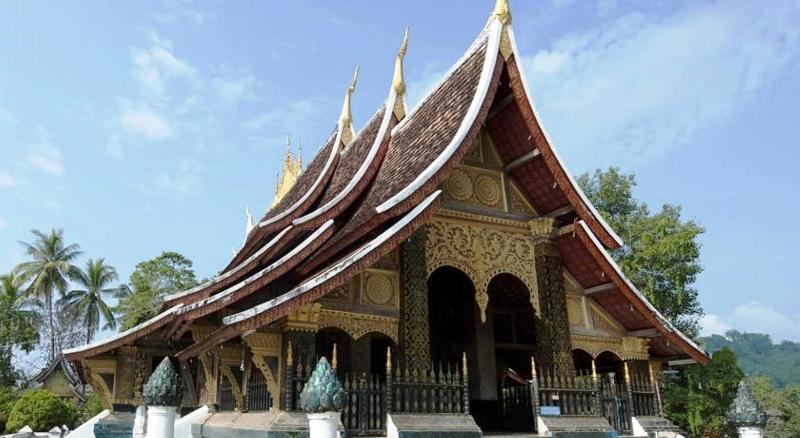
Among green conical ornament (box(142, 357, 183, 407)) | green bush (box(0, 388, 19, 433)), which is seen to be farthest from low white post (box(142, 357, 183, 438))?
green bush (box(0, 388, 19, 433))

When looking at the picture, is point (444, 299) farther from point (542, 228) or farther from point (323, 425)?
point (323, 425)

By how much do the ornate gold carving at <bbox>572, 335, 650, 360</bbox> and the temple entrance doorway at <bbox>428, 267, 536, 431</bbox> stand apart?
121 cm

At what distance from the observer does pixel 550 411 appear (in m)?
7.43

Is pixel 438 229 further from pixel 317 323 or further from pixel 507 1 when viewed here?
pixel 507 1

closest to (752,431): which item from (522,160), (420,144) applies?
(522,160)

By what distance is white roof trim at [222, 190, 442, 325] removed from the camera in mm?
6113

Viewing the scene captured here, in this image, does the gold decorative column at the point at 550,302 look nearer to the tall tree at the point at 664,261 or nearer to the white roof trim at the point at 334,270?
the white roof trim at the point at 334,270

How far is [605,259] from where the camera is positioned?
8.20 m

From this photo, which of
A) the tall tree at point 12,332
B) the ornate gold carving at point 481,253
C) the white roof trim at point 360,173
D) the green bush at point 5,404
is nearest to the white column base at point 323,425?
the ornate gold carving at point 481,253

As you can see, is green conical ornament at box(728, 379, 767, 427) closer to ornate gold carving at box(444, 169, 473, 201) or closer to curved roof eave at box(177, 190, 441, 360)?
ornate gold carving at box(444, 169, 473, 201)

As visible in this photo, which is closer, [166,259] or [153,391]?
[153,391]

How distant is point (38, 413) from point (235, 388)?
1638 centimetres

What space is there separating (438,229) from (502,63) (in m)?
2.21

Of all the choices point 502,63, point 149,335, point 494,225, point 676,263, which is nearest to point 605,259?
point 494,225
